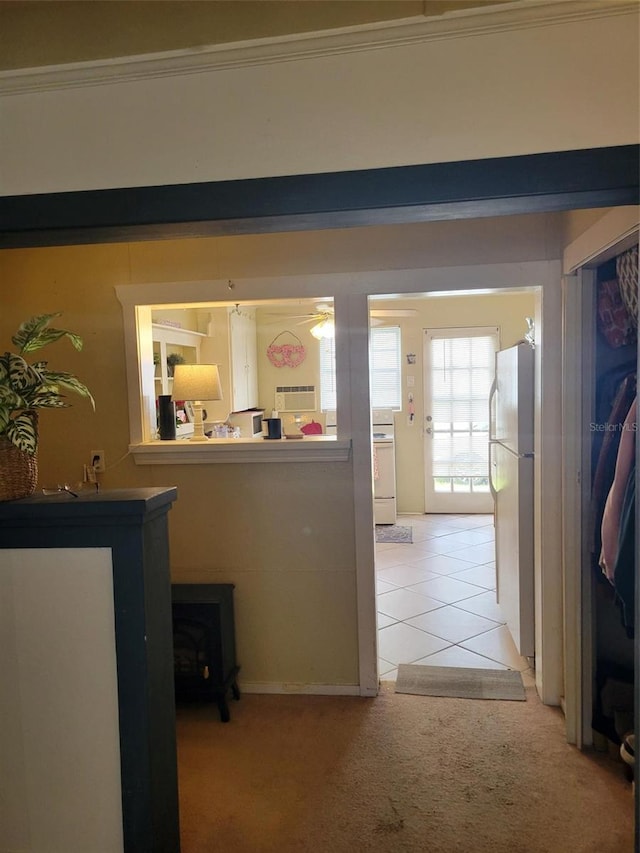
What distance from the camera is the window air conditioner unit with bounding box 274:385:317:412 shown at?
21.8 feet

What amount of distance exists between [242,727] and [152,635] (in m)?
1.41

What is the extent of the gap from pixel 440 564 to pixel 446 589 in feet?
1.84

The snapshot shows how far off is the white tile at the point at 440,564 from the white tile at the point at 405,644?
3.60 ft

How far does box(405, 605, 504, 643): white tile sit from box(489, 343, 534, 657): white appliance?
22 cm

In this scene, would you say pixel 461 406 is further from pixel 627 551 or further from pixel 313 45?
pixel 313 45

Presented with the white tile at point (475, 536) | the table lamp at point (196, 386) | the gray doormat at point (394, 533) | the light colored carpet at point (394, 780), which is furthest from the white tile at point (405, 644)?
the white tile at point (475, 536)

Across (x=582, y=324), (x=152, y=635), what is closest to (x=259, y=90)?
(x=152, y=635)

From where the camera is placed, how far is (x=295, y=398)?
667 centimetres

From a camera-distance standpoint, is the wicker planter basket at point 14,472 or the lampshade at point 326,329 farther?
the lampshade at point 326,329

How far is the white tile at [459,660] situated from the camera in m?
3.07

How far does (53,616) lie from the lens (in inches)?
59.0

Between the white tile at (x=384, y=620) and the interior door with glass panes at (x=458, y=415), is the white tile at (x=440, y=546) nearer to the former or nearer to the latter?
the interior door with glass panes at (x=458, y=415)

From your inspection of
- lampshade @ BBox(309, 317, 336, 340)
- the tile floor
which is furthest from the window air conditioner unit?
lampshade @ BBox(309, 317, 336, 340)

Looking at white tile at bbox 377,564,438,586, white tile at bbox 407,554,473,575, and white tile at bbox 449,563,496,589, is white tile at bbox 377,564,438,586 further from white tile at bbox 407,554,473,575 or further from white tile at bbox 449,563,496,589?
white tile at bbox 449,563,496,589
